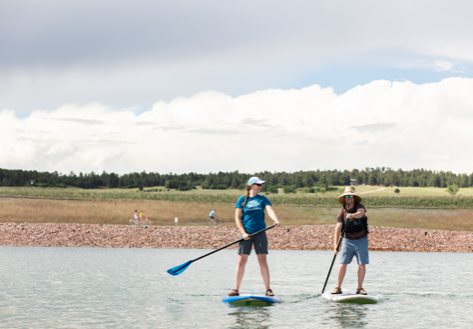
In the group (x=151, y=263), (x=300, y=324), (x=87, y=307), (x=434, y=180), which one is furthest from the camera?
(x=434, y=180)

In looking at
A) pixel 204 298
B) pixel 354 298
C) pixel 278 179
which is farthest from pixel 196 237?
pixel 278 179

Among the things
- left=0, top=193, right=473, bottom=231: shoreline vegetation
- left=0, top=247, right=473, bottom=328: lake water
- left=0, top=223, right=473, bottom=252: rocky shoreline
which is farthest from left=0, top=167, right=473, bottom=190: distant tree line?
left=0, top=247, right=473, bottom=328: lake water

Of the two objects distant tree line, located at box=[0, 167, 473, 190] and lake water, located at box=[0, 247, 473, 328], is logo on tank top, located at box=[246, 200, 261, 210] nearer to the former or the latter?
lake water, located at box=[0, 247, 473, 328]

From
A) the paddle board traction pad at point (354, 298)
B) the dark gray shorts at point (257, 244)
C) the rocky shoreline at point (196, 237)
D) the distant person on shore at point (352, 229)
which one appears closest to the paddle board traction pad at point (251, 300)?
the dark gray shorts at point (257, 244)

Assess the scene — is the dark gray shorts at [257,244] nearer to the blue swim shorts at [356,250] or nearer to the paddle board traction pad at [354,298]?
the blue swim shorts at [356,250]

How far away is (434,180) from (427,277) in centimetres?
14527

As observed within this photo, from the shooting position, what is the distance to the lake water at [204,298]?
8.34m

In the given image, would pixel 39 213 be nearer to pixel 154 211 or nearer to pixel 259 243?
pixel 154 211

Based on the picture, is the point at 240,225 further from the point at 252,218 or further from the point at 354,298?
the point at 354,298

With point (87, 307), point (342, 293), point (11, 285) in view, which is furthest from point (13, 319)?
point (342, 293)

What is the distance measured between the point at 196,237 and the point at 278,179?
117m

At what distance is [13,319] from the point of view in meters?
8.30

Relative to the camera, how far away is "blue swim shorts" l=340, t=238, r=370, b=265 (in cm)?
1012

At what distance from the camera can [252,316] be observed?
8.73 m
